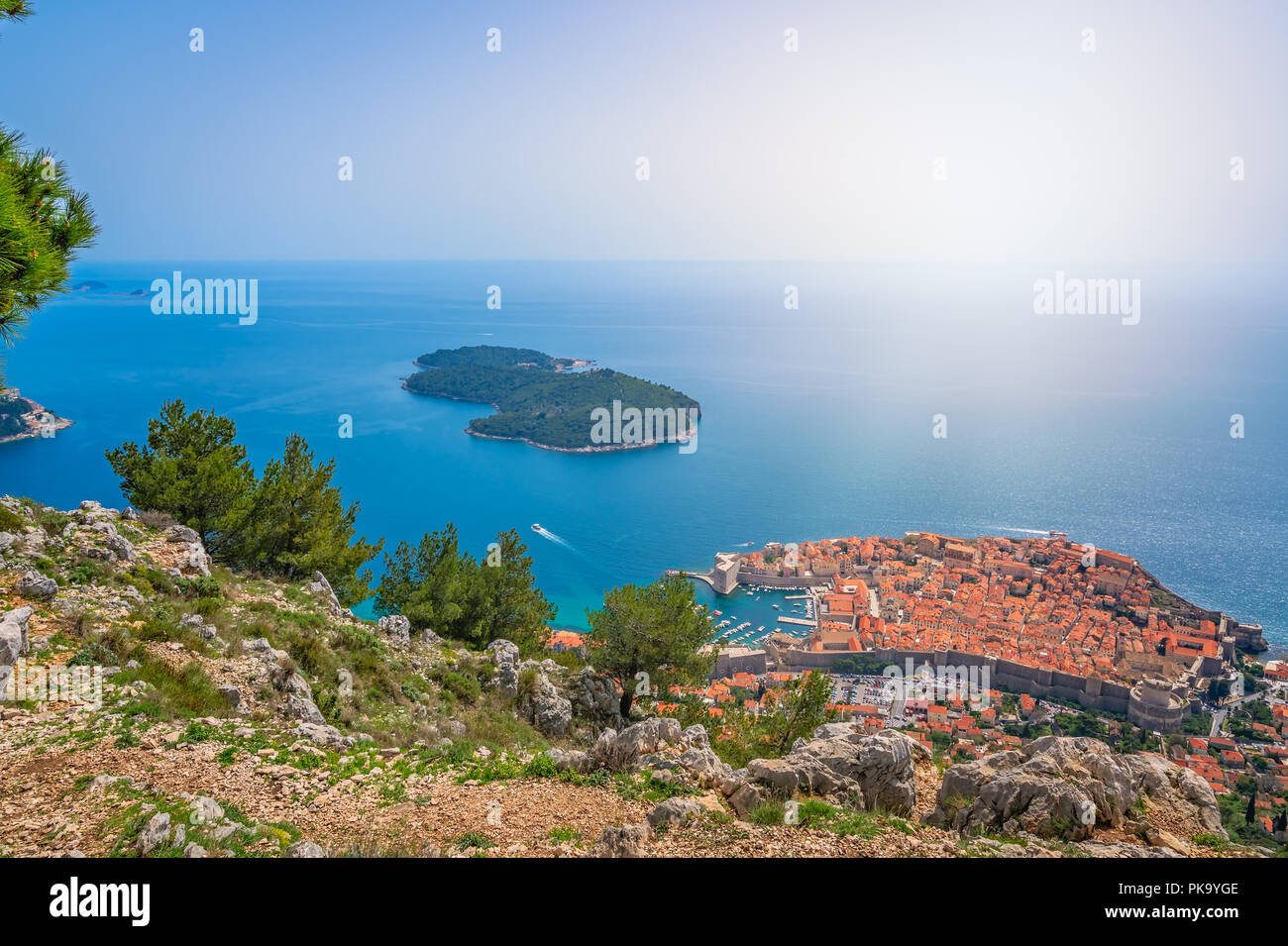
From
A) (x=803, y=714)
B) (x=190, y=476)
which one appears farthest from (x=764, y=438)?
(x=803, y=714)

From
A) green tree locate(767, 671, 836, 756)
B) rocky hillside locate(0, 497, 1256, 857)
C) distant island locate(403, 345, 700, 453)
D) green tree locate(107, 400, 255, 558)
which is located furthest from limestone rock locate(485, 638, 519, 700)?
distant island locate(403, 345, 700, 453)

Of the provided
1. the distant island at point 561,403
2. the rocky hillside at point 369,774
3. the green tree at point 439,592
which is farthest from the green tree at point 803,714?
the distant island at point 561,403

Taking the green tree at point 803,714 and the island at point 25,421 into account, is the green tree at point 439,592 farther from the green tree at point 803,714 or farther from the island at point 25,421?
the island at point 25,421

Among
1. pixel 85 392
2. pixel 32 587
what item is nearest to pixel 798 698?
pixel 32 587

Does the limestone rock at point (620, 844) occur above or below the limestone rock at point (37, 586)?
below

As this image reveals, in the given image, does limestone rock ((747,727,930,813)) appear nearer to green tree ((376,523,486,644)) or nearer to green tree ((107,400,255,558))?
green tree ((376,523,486,644))
